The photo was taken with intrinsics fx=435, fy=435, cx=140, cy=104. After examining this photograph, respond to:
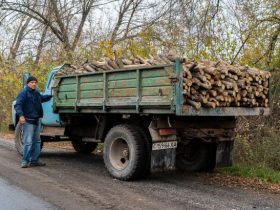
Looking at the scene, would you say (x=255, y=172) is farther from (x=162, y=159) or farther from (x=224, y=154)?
(x=162, y=159)

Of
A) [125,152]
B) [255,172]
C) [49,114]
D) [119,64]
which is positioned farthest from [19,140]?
[255,172]

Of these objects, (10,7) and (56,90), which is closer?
(56,90)

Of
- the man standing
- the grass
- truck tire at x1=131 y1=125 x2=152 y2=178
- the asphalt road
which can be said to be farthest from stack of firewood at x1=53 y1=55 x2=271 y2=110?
the man standing

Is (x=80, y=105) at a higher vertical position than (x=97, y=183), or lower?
higher

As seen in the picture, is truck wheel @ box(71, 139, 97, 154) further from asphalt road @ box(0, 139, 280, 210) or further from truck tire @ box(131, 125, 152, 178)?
truck tire @ box(131, 125, 152, 178)

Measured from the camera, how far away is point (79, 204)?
575 centimetres

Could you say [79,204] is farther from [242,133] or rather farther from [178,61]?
[242,133]

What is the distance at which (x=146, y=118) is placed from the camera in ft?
24.7

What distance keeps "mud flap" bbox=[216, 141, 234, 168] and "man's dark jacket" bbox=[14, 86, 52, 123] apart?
371 centimetres

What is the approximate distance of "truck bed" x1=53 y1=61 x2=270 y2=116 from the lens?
656 cm

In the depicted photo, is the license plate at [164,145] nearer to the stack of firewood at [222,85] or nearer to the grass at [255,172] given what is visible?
the stack of firewood at [222,85]

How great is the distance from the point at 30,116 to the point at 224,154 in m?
3.94

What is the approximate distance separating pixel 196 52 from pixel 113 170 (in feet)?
17.5

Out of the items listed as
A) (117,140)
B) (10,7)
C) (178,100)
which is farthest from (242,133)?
(10,7)
